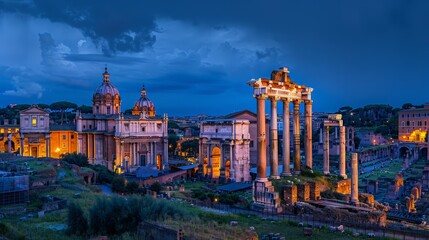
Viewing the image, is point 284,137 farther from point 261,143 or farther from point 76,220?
point 76,220

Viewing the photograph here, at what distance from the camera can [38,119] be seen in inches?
1939

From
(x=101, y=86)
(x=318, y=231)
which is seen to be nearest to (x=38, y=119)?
(x=101, y=86)

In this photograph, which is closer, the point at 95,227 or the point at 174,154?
the point at 95,227

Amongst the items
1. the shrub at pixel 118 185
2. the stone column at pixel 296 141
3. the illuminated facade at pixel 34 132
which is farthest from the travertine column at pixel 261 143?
the illuminated facade at pixel 34 132

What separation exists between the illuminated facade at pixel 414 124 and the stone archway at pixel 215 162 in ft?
186

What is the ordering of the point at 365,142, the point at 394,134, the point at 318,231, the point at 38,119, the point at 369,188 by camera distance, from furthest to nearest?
the point at 394,134, the point at 365,142, the point at 38,119, the point at 369,188, the point at 318,231

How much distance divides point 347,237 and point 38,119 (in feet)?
150

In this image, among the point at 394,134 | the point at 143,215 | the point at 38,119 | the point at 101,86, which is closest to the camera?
the point at 143,215

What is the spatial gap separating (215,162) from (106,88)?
2307 centimetres

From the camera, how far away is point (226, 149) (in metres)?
42.4

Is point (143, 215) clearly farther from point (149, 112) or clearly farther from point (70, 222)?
point (149, 112)

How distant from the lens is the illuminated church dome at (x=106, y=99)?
55.4 metres

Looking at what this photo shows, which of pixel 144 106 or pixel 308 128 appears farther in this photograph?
pixel 144 106

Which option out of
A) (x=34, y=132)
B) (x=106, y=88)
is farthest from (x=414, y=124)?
(x=34, y=132)
